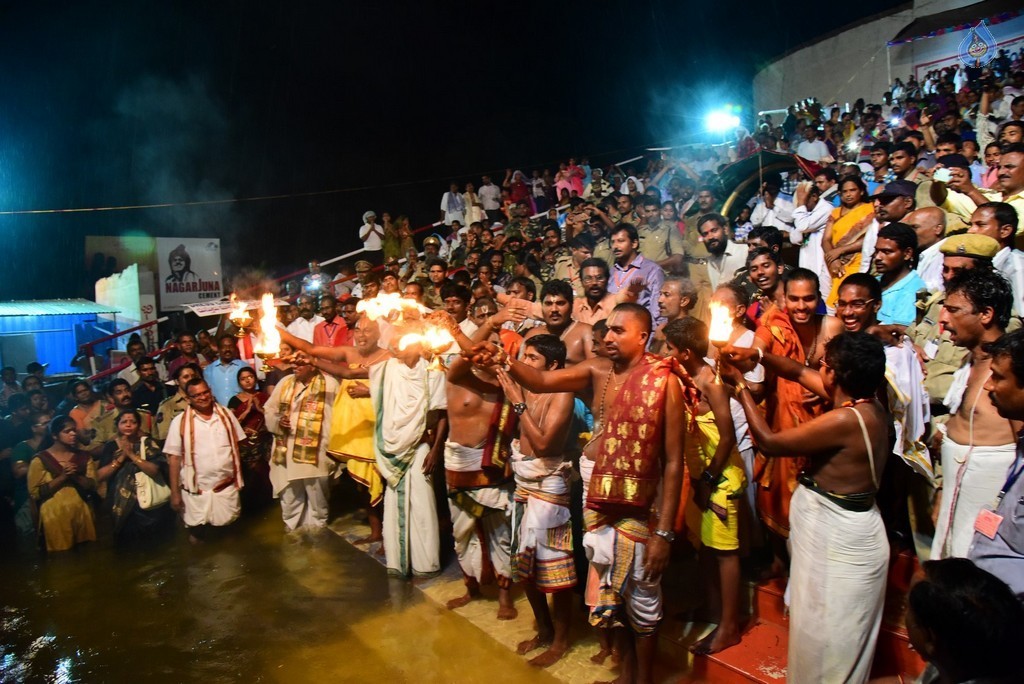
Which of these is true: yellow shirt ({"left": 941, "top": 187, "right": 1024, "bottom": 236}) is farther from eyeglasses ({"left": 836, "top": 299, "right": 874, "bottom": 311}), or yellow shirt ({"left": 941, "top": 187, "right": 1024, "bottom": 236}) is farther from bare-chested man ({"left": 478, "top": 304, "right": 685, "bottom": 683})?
bare-chested man ({"left": 478, "top": 304, "right": 685, "bottom": 683})

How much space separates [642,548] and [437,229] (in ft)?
Answer: 49.2

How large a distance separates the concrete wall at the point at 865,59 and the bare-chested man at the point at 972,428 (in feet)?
44.3

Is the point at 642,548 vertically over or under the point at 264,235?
under

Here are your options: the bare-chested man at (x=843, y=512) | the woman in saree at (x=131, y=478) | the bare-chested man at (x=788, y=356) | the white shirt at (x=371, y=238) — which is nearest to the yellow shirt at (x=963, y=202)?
the bare-chested man at (x=788, y=356)

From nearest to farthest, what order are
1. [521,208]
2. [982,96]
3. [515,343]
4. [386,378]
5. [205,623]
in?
[205,623], [515,343], [386,378], [982,96], [521,208]

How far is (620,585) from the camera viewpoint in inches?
144

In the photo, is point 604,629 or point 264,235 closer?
point 604,629

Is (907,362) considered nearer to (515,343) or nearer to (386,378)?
(515,343)

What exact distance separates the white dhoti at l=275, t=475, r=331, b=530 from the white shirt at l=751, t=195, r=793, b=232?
258 inches

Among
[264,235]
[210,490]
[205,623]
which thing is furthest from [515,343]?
[264,235]

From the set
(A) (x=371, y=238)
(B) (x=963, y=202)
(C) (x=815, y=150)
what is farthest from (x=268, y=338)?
(A) (x=371, y=238)

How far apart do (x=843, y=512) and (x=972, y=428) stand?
793 millimetres

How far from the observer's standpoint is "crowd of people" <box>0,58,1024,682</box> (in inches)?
122

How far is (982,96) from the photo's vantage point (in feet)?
32.4
